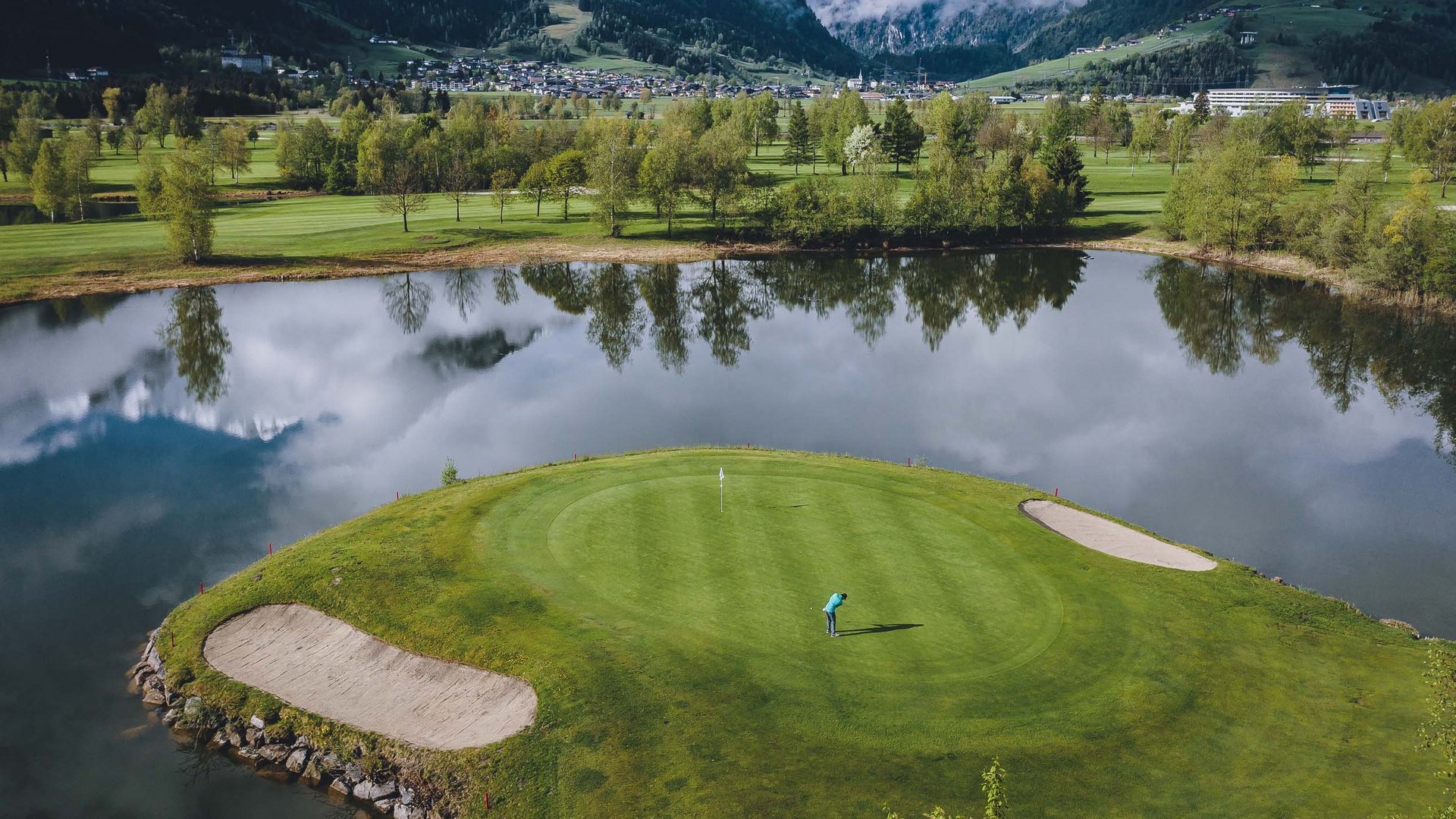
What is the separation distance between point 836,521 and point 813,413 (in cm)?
1818

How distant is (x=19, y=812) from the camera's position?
66.7 ft

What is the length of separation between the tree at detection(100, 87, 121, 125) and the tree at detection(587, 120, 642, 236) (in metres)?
111

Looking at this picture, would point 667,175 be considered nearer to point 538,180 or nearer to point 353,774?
point 538,180

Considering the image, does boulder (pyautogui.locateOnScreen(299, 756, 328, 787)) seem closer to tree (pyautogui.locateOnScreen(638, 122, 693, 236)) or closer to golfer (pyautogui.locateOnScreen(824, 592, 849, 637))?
golfer (pyautogui.locateOnScreen(824, 592, 849, 637))

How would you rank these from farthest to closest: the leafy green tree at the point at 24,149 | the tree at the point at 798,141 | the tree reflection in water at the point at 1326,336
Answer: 1. the tree at the point at 798,141
2. the leafy green tree at the point at 24,149
3. the tree reflection in water at the point at 1326,336

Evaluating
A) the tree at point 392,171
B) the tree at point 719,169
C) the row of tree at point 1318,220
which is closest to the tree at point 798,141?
the tree at point 719,169

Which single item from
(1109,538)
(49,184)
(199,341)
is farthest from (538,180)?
(1109,538)

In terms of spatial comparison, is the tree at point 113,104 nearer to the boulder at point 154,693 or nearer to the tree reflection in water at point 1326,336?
the tree reflection in water at point 1326,336

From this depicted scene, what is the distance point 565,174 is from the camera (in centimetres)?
11106

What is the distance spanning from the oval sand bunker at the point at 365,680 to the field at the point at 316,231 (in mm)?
62956

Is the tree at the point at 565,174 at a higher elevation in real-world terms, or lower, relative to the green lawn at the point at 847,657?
higher

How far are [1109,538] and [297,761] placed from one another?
25.9 meters

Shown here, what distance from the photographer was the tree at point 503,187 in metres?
110

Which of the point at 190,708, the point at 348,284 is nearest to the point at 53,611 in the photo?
the point at 190,708
